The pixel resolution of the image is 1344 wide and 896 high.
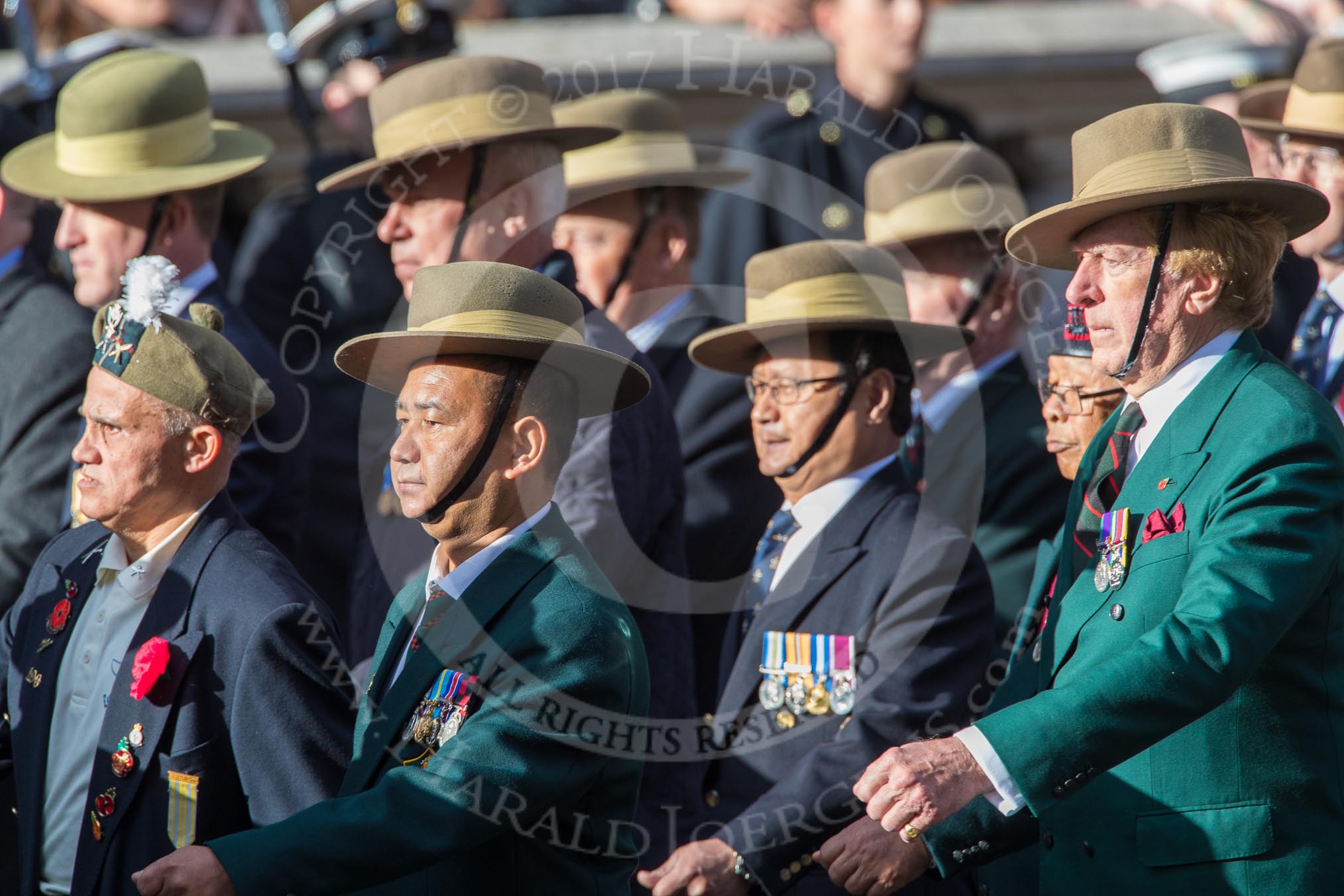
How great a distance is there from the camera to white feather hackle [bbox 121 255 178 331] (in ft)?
13.3

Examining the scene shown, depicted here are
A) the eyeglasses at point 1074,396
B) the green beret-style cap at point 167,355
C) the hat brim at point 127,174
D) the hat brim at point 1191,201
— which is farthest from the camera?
the hat brim at point 127,174

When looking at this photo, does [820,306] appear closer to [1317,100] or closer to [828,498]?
[828,498]

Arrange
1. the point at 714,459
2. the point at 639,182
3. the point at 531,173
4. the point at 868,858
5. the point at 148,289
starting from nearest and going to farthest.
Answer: the point at 868,858 → the point at 148,289 → the point at 531,173 → the point at 714,459 → the point at 639,182

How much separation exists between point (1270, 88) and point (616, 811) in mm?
3851

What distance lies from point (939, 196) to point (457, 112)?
1717 mm

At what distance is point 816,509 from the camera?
463 cm

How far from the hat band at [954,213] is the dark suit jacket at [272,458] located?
2.12 m

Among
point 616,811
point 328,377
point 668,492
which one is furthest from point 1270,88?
point 616,811

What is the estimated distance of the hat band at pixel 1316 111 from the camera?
544 centimetres

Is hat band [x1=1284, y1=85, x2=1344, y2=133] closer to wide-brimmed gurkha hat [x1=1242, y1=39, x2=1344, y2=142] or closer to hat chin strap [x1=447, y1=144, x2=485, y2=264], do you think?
wide-brimmed gurkha hat [x1=1242, y1=39, x2=1344, y2=142]

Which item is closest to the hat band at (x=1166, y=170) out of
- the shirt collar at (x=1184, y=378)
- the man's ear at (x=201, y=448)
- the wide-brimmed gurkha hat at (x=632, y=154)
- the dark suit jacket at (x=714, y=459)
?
the shirt collar at (x=1184, y=378)

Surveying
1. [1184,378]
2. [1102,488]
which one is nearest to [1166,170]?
[1184,378]

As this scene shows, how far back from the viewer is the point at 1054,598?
12.1ft

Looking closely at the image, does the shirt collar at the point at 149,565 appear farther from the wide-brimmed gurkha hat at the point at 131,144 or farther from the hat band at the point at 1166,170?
the hat band at the point at 1166,170
